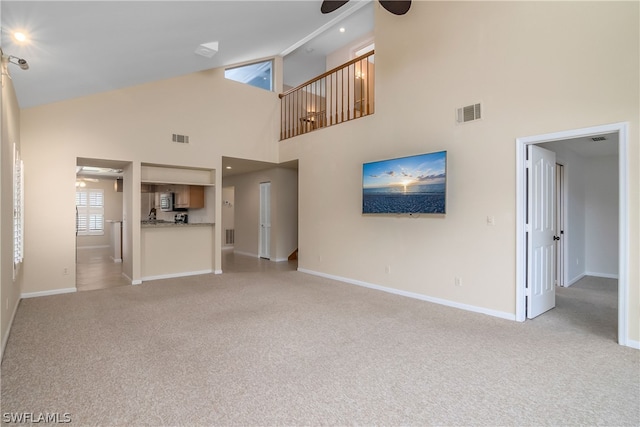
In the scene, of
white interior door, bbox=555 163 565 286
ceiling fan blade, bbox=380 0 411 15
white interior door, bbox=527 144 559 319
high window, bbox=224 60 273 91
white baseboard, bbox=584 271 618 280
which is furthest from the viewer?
high window, bbox=224 60 273 91

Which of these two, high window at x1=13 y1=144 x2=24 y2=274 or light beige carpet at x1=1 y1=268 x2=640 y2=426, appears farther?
high window at x1=13 y1=144 x2=24 y2=274

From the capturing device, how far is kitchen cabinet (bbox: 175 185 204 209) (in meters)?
6.84

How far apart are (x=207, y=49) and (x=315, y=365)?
158 inches

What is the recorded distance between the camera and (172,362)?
2.75 meters

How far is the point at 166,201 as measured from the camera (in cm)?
729

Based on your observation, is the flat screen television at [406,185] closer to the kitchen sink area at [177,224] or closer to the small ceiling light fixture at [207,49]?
the small ceiling light fixture at [207,49]

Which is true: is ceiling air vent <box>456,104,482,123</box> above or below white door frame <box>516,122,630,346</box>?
above

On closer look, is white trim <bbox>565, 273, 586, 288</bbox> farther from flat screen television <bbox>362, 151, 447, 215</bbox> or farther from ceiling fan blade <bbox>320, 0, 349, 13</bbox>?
ceiling fan blade <bbox>320, 0, 349, 13</bbox>

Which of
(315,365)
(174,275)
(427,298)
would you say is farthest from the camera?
(174,275)

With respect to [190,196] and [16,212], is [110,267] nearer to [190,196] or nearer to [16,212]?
[190,196]

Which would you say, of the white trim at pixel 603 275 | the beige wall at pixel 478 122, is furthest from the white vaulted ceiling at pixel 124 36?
the white trim at pixel 603 275

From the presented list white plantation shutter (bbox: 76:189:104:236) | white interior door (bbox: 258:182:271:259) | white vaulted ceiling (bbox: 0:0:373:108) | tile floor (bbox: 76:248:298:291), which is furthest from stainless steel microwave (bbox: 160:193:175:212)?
white plantation shutter (bbox: 76:189:104:236)

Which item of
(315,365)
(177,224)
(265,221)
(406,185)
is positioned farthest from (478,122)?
(265,221)

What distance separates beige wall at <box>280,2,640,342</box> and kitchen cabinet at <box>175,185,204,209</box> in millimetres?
2971
